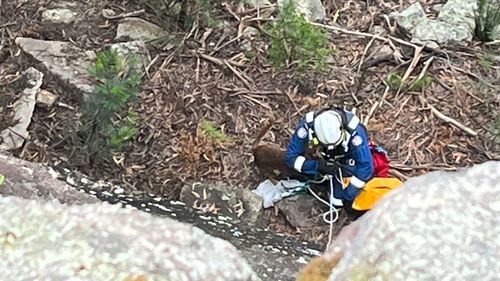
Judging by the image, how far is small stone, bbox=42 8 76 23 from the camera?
4918 mm

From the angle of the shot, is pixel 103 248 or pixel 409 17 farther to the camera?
pixel 409 17

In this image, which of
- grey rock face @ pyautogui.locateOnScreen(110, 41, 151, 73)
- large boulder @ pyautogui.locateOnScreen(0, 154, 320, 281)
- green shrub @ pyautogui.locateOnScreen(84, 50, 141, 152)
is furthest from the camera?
grey rock face @ pyautogui.locateOnScreen(110, 41, 151, 73)

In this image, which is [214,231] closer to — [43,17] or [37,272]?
[37,272]

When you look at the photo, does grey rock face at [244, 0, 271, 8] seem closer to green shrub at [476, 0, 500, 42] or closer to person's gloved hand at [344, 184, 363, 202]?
green shrub at [476, 0, 500, 42]

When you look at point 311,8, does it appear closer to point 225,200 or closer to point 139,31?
point 139,31

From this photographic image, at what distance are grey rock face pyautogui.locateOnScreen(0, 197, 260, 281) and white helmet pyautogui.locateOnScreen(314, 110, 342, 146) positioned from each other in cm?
214

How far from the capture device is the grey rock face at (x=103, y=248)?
1.78 metres

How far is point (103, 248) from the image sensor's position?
1830mm

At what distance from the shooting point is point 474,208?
1842 millimetres

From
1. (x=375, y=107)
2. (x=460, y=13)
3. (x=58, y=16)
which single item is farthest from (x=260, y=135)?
(x=460, y=13)

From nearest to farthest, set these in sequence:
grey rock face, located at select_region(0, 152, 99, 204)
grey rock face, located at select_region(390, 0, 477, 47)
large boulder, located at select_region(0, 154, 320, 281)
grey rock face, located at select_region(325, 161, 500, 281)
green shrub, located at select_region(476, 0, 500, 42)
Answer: grey rock face, located at select_region(325, 161, 500, 281)
large boulder, located at select_region(0, 154, 320, 281)
grey rock face, located at select_region(0, 152, 99, 204)
green shrub, located at select_region(476, 0, 500, 42)
grey rock face, located at select_region(390, 0, 477, 47)

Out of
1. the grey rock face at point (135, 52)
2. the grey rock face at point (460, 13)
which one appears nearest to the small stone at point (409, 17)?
the grey rock face at point (460, 13)

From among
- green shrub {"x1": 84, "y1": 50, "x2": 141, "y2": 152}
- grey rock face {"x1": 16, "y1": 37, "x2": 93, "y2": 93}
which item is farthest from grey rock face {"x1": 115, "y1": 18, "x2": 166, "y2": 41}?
green shrub {"x1": 84, "y1": 50, "x2": 141, "y2": 152}

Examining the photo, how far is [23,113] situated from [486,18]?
2549mm
